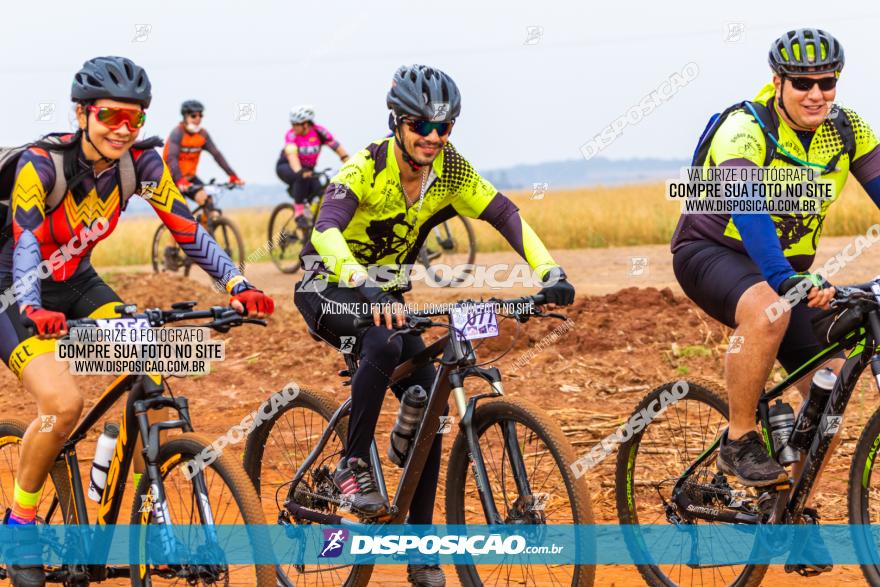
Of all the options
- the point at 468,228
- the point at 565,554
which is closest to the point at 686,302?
the point at 468,228

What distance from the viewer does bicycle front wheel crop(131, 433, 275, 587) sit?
5445 millimetres

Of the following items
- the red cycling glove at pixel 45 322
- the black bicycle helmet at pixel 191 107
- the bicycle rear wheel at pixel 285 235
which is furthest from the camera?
the bicycle rear wheel at pixel 285 235

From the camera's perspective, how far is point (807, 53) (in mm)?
6066

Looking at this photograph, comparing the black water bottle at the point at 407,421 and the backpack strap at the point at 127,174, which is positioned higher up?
the backpack strap at the point at 127,174

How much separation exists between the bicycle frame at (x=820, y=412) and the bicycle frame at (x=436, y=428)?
116 centimetres

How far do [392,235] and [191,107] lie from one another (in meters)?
13.9

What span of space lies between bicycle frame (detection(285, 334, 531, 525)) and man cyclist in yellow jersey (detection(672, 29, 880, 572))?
1075 mm

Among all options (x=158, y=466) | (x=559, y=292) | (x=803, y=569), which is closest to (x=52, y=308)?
(x=158, y=466)

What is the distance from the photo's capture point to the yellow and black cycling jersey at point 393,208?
20.9 ft

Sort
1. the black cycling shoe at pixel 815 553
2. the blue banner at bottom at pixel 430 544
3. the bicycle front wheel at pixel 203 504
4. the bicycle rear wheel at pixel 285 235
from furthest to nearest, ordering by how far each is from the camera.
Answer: the bicycle rear wheel at pixel 285 235, the black cycling shoe at pixel 815 553, the blue banner at bottom at pixel 430 544, the bicycle front wheel at pixel 203 504

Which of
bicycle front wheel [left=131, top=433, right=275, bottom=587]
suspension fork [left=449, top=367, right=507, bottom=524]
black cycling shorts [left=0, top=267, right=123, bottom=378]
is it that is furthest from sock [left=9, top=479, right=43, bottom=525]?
suspension fork [left=449, top=367, right=507, bottom=524]

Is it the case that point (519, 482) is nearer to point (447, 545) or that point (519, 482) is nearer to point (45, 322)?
point (447, 545)

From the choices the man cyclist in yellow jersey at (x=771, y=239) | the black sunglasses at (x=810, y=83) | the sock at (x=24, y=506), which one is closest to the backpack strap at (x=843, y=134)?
the man cyclist in yellow jersey at (x=771, y=239)

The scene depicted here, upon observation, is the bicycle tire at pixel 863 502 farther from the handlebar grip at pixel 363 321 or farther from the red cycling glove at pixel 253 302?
the red cycling glove at pixel 253 302
